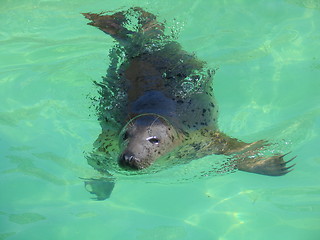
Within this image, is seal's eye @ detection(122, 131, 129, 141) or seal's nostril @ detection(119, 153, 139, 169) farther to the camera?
seal's eye @ detection(122, 131, 129, 141)

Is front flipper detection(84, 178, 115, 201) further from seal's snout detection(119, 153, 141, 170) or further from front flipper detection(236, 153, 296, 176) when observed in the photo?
front flipper detection(236, 153, 296, 176)

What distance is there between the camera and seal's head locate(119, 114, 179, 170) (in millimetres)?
4328

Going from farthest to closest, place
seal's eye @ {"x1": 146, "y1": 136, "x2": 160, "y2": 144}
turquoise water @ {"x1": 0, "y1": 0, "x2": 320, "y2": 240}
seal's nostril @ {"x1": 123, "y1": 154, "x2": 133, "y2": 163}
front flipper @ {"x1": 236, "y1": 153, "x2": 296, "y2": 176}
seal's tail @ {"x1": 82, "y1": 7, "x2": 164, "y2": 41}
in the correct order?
seal's tail @ {"x1": 82, "y1": 7, "x2": 164, "y2": 41}
front flipper @ {"x1": 236, "y1": 153, "x2": 296, "y2": 176}
turquoise water @ {"x1": 0, "y1": 0, "x2": 320, "y2": 240}
seal's eye @ {"x1": 146, "y1": 136, "x2": 160, "y2": 144}
seal's nostril @ {"x1": 123, "y1": 154, "x2": 133, "y2": 163}

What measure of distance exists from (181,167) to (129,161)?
1.10 metres

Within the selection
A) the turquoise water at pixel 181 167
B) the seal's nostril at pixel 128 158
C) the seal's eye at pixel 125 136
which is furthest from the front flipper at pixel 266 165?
the seal's nostril at pixel 128 158

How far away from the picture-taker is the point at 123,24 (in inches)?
280

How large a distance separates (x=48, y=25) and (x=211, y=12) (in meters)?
2.96

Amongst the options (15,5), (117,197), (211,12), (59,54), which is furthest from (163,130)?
(15,5)

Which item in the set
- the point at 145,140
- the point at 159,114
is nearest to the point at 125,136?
the point at 145,140

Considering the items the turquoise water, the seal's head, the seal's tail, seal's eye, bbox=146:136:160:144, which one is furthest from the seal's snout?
the seal's tail

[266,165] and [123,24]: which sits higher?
[123,24]

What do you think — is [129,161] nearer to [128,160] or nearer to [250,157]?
[128,160]

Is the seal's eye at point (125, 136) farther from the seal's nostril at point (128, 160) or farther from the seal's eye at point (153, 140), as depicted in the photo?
the seal's nostril at point (128, 160)

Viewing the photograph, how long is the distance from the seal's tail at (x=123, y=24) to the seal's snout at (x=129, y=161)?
112 inches
